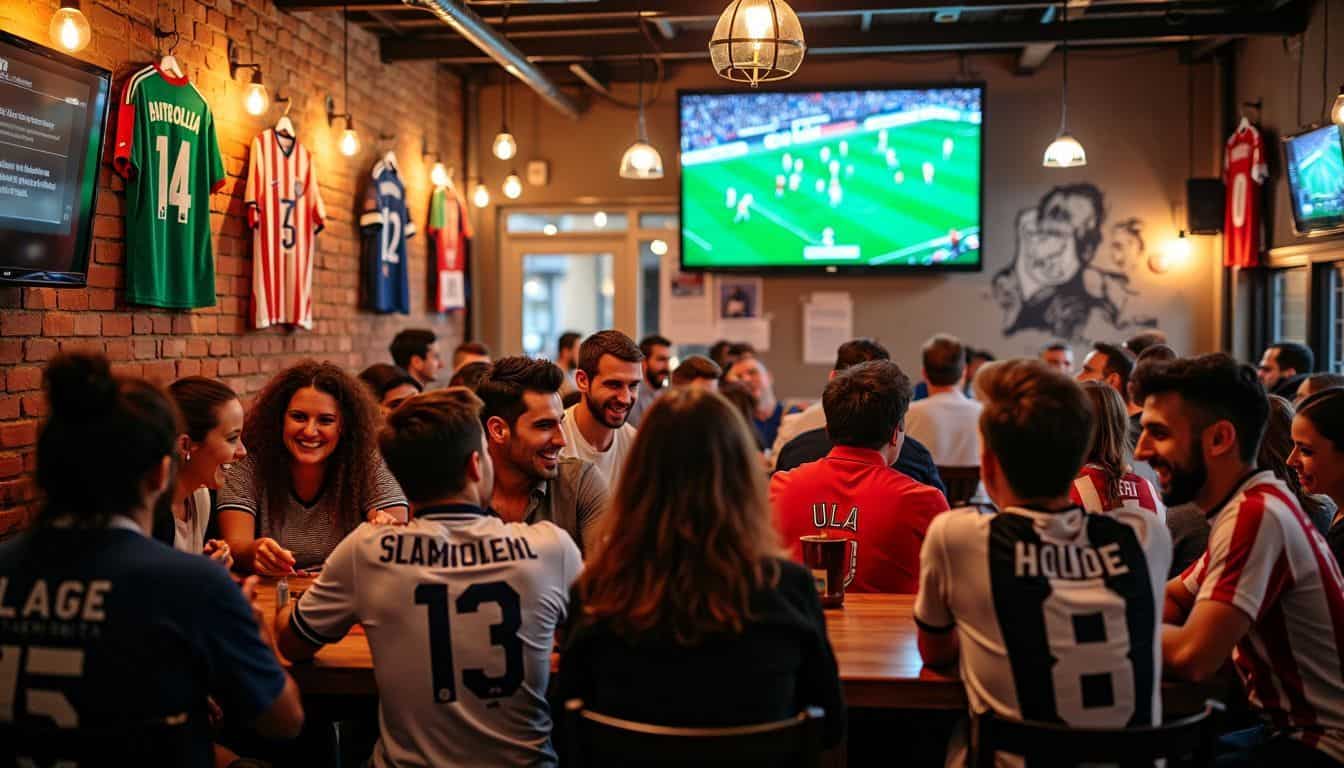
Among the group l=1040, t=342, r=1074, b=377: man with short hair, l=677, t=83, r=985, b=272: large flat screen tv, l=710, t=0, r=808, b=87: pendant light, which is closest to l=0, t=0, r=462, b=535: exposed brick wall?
l=677, t=83, r=985, b=272: large flat screen tv

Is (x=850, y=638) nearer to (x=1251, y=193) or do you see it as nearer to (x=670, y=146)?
(x=1251, y=193)

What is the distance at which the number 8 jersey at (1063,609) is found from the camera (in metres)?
2.00

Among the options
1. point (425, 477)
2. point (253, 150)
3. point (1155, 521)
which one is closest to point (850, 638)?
point (1155, 521)

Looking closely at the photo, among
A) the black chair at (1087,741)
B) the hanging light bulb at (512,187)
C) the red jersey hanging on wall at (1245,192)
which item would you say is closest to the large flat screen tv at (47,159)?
the black chair at (1087,741)

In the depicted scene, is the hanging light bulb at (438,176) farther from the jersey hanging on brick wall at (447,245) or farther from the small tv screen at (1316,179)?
the small tv screen at (1316,179)

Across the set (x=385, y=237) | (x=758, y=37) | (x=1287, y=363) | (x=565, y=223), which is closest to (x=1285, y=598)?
(x=758, y=37)

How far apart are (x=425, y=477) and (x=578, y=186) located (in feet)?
25.0

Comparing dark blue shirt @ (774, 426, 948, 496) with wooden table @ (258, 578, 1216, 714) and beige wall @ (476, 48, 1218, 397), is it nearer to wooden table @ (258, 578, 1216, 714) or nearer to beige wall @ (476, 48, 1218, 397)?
wooden table @ (258, 578, 1216, 714)

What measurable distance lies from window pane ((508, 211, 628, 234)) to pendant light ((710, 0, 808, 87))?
5.69 metres

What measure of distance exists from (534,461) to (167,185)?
118 inches

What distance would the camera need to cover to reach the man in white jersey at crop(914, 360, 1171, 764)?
2006 millimetres

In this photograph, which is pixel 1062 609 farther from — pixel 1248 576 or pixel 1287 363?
pixel 1287 363

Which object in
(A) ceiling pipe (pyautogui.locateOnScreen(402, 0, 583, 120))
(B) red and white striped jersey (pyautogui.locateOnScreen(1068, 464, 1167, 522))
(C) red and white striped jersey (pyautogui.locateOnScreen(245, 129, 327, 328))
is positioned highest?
(A) ceiling pipe (pyautogui.locateOnScreen(402, 0, 583, 120))

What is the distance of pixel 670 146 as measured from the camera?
9.46 m
